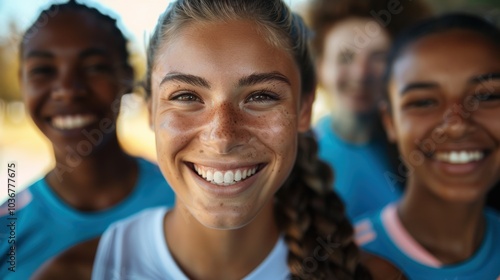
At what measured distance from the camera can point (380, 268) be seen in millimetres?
1287

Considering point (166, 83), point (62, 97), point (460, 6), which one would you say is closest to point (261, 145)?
point (166, 83)

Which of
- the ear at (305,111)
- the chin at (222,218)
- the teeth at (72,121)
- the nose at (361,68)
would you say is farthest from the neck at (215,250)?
the nose at (361,68)

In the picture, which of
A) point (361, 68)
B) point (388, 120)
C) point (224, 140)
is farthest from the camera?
point (361, 68)

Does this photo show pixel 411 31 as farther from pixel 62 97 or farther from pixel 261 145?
pixel 62 97

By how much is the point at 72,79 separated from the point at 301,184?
0.58m

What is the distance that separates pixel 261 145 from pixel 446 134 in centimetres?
50

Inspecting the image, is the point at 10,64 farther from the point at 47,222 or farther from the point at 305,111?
the point at 305,111

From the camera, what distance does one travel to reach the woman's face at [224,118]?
104cm

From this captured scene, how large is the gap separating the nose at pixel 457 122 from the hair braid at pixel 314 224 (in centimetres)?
30

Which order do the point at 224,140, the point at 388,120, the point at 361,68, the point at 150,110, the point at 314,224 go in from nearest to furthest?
1. the point at 224,140
2. the point at 150,110
3. the point at 314,224
4. the point at 388,120
5. the point at 361,68

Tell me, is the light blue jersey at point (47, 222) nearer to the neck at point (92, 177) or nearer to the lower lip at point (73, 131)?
the neck at point (92, 177)

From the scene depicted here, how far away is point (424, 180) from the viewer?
4.52 ft

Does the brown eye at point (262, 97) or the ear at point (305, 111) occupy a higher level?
the brown eye at point (262, 97)

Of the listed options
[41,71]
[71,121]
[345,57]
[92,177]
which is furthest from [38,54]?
[345,57]
